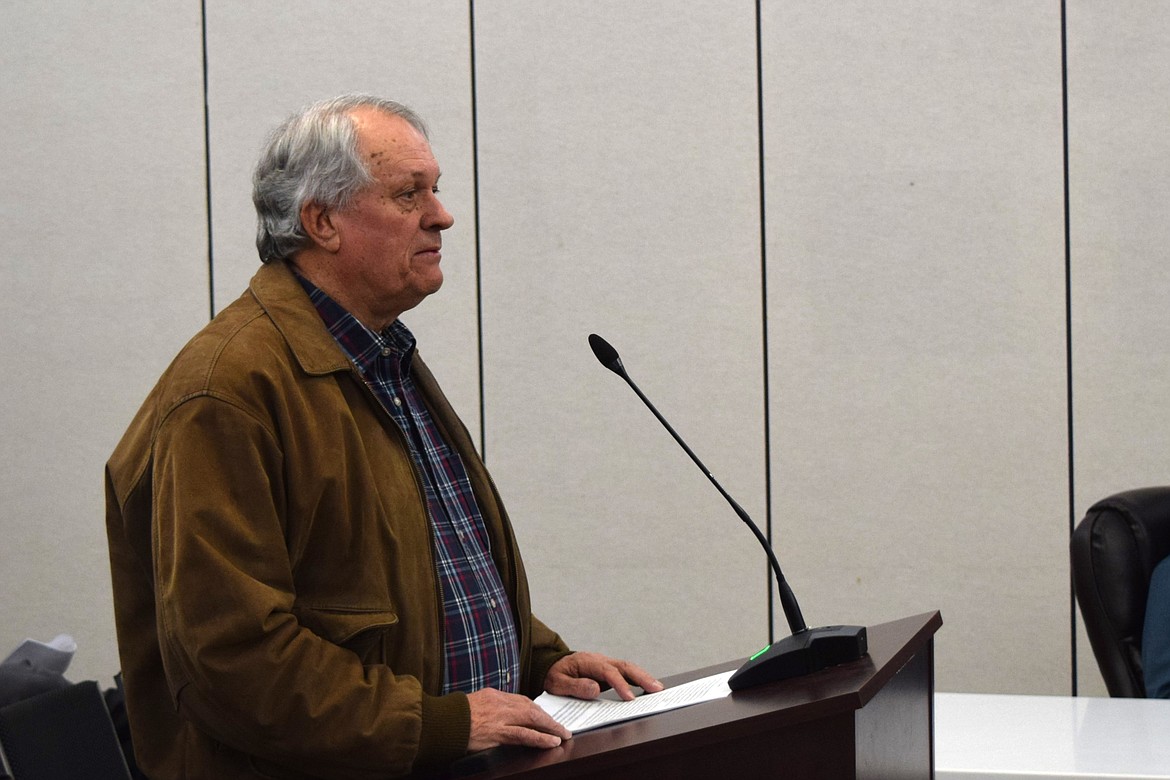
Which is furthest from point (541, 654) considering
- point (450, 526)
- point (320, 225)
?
point (320, 225)

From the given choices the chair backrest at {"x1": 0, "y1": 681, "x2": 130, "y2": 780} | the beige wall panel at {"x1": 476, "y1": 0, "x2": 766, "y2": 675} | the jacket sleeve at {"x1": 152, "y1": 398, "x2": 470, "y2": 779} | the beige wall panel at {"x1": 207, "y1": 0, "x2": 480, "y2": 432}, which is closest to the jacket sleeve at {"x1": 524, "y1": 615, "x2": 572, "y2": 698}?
the jacket sleeve at {"x1": 152, "y1": 398, "x2": 470, "y2": 779}

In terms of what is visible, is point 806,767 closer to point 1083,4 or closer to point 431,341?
point 431,341

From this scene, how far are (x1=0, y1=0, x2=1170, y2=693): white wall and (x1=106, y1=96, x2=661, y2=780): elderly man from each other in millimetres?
1800

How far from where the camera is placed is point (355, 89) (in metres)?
3.49

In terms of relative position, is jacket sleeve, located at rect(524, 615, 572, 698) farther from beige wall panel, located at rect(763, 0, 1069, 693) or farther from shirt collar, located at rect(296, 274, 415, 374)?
beige wall panel, located at rect(763, 0, 1069, 693)

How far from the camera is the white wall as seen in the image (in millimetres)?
3180

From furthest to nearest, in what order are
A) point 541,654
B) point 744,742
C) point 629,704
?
point 541,654 < point 629,704 < point 744,742

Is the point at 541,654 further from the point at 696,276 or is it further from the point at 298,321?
the point at 696,276

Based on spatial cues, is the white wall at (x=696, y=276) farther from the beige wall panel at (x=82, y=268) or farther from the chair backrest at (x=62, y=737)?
the chair backrest at (x=62, y=737)

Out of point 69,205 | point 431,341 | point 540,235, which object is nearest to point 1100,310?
point 540,235

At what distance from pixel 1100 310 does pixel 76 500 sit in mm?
3033

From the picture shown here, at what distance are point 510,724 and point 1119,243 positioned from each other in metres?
2.60

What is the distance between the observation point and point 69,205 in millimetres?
3576

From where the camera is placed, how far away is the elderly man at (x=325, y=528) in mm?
1168
